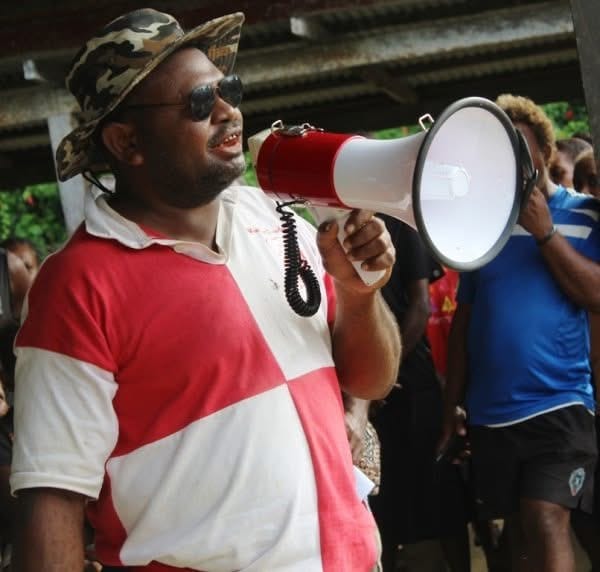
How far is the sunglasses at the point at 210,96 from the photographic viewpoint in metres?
2.81

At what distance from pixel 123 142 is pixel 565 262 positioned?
7.99ft

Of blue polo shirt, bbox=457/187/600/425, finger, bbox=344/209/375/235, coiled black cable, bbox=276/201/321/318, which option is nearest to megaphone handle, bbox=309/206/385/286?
finger, bbox=344/209/375/235

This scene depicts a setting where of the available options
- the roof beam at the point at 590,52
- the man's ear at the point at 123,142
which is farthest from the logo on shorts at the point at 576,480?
the man's ear at the point at 123,142

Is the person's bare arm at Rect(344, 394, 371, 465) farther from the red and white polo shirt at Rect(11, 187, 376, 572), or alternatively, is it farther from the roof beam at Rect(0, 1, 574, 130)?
the roof beam at Rect(0, 1, 574, 130)

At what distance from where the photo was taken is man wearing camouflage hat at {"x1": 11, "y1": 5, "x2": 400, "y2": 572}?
2629 millimetres

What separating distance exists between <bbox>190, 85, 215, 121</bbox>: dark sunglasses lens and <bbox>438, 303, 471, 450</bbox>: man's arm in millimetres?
2790

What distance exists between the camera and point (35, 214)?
1917 centimetres

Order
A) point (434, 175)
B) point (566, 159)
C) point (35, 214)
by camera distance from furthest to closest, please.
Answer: point (35, 214) < point (566, 159) < point (434, 175)

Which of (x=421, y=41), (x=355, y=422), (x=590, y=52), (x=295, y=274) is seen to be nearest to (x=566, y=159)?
(x=421, y=41)

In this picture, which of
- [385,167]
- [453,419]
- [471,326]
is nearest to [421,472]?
[453,419]

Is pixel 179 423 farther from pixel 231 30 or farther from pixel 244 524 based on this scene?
pixel 231 30

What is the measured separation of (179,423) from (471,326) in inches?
112

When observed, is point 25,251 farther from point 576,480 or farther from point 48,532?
point 48,532

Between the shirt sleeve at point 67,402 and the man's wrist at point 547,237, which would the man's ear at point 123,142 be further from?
the man's wrist at point 547,237
